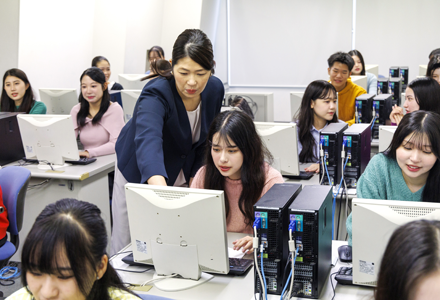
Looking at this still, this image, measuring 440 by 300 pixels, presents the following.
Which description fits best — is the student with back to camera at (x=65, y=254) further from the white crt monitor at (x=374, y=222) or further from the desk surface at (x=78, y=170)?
the desk surface at (x=78, y=170)

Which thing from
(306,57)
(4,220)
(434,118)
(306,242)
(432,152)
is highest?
(306,57)

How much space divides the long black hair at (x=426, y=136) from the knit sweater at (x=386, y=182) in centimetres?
6

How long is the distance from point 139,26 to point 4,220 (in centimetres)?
455

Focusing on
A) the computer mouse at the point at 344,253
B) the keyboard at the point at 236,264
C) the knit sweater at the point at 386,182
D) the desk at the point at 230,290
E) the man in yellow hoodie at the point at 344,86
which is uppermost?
the man in yellow hoodie at the point at 344,86

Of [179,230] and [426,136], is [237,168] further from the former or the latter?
[426,136]

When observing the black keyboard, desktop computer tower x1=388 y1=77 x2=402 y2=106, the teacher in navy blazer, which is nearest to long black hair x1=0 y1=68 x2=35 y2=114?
the teacher in navy blazer

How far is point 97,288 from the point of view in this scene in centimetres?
117

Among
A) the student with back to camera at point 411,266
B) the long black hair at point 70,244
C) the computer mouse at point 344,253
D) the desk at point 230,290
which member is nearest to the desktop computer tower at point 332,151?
the computer mouse at point 344,253

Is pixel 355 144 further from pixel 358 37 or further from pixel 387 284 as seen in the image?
pixel 358 37

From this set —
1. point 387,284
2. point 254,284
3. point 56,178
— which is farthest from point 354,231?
point 56,178

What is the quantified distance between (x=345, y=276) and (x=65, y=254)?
3.02 ft

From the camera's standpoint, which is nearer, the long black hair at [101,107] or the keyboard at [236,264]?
the keyboard at [236,264]

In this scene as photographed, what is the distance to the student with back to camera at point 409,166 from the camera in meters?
1.76

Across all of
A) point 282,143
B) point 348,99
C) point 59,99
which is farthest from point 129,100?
point 348,99
